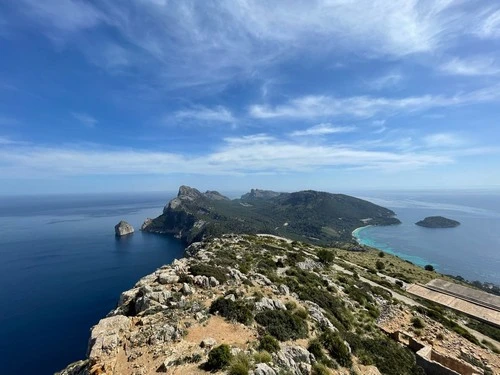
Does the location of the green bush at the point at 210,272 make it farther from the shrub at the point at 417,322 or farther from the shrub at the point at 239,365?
the shrub at the point at 417,322

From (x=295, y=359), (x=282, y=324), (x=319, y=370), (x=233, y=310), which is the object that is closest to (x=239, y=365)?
(x=295, y=359)

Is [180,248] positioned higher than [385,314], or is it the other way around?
[385,314]

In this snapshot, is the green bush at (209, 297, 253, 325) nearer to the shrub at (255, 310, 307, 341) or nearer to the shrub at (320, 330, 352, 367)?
the shrub at (255, 310, 307, 341)

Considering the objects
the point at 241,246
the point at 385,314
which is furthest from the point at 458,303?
the point at 241,246

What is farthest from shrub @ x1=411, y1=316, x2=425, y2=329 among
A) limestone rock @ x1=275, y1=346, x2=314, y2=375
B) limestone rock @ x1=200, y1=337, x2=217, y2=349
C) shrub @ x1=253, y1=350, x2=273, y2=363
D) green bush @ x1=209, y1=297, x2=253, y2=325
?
limestone rock @ x1=200, y1=337, x2=217, y2=349

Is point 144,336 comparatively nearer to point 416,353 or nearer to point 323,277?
point 416,353

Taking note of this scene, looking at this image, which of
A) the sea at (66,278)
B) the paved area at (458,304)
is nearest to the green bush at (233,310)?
the paved area at (458,304)
